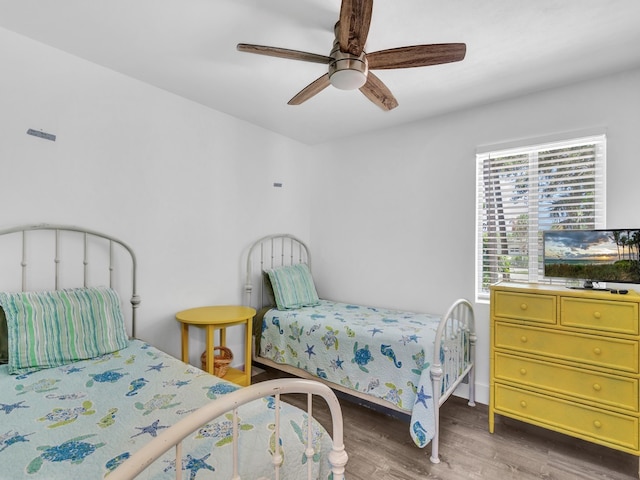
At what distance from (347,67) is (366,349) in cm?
179

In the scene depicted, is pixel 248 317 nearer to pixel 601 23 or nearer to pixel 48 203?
pixel 48 203

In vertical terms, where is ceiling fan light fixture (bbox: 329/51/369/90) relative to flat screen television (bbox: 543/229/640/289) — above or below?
above

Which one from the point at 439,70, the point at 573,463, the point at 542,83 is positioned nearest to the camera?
the point at 573,463

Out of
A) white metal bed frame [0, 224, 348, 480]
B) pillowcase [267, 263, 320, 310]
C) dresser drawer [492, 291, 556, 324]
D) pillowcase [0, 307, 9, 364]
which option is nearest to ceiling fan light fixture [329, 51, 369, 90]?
white metal bed frame [0, 224, 348, 480]

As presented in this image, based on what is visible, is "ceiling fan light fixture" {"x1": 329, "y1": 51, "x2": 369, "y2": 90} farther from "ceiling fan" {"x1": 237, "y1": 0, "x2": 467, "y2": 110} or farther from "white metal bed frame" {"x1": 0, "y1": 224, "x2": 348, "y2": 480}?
"white metal bed frame" {"x1": 0, "y1": 224, "x2": 348, "y2": 480}

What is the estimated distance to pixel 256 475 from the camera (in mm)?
1048

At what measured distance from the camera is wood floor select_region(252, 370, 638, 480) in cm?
189

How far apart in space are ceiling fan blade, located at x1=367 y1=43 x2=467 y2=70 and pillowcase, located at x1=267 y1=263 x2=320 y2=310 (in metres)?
2.05

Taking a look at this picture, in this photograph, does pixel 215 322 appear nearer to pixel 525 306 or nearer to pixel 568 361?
pixel 525 306

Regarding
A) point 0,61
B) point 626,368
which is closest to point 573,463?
point 626,368

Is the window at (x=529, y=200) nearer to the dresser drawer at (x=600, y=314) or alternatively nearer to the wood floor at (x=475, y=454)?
the dresser drawer at (x=600, y=314)

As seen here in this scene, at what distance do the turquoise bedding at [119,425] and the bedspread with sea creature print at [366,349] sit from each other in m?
0.98

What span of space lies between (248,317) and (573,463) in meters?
2.30

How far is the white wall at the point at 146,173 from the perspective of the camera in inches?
76.4
